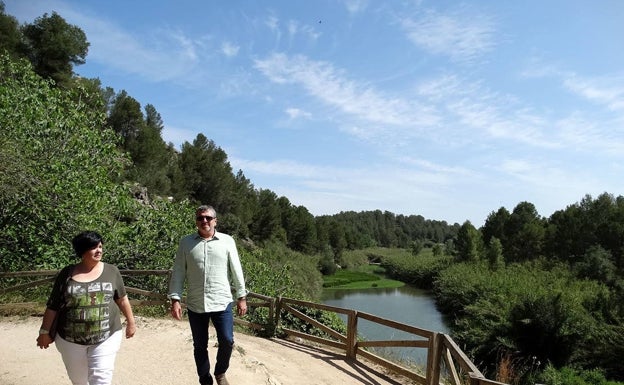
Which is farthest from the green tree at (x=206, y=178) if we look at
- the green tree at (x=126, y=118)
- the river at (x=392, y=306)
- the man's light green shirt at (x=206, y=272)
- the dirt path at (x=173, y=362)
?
Answer: the man's light green shirt at (x=206, y=272)

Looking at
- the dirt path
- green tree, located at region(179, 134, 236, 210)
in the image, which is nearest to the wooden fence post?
the dirt path

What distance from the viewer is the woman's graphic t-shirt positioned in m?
3.23

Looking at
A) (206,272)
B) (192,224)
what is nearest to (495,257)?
(192,224)

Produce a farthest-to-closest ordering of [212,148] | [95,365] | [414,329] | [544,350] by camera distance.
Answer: [212,148]
[544,350]
[414,329]
[95,365]

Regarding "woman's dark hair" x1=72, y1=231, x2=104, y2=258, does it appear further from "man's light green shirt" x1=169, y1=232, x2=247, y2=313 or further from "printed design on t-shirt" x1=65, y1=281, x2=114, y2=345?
"man's light green shirt" x1=169, y1=232, x2=247, y2=313

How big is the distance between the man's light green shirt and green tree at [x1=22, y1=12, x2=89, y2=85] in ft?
106

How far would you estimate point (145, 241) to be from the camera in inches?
480

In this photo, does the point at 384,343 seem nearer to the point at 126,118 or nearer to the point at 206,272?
the point at 206,272

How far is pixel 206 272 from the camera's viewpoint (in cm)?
422

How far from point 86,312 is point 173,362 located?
3.04 metres

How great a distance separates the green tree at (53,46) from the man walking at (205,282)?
106ft

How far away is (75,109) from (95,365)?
10.6m

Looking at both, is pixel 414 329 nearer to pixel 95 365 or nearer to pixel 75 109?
pixel 95 365

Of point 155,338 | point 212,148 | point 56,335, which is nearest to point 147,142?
point 212,148
